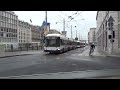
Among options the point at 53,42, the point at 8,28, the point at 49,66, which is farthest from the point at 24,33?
the point at 49,66

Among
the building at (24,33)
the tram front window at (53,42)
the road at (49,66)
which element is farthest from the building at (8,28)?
the road at (49,66)

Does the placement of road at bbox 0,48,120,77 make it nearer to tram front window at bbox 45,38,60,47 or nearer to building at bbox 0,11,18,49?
tram front window at bbox 45,38,60,47

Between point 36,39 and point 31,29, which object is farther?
point 36,39

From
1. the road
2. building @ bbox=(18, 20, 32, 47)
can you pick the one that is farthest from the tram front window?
building @ bbox=(18, 20, 32, 47)

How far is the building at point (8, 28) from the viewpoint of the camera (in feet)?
331

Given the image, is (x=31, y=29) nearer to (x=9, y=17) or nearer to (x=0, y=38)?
(x=9, y=17)

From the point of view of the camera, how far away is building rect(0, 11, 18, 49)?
100812 mm

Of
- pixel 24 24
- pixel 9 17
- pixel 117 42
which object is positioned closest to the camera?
pixel 117 42

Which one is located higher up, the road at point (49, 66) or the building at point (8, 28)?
the building at point (8, 28)

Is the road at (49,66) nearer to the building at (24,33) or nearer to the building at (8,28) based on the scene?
the building at (8,28)

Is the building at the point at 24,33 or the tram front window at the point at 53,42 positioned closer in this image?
the tram front window at the point at 53,42

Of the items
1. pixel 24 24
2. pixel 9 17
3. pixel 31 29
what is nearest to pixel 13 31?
pixel 9 17
